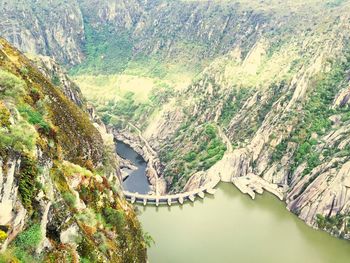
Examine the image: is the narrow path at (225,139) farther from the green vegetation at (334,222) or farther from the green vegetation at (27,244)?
the green vegetation at (27,244)

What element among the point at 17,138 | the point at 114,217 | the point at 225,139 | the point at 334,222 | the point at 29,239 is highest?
the point at 17,138

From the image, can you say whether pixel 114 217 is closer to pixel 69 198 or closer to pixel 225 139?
pixel 69 198

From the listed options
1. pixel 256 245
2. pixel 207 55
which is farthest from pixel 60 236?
pixel 207 55

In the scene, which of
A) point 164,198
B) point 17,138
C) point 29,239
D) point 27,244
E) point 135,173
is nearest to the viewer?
point 27,244

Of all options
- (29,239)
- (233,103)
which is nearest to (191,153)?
(233,103)

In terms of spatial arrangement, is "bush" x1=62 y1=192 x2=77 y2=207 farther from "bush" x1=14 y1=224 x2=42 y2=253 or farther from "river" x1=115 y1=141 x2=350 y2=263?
"river" x1=115 y1=141 x2=350 y2=263

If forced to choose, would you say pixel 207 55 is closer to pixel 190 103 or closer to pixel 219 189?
pixel 190 103

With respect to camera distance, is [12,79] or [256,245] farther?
[256,245]
